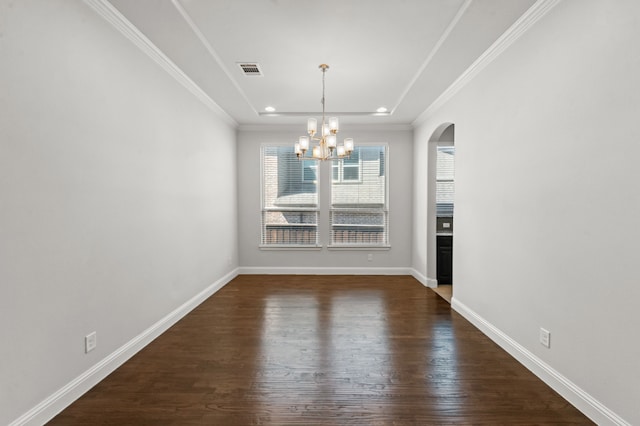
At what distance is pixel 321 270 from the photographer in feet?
19.7

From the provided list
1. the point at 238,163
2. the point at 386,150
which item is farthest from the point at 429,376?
the point at 238,163

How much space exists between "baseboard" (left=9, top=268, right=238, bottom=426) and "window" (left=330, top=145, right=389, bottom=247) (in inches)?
128

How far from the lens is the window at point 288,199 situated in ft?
19.8

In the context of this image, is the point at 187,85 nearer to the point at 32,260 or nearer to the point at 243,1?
the point at 243,1

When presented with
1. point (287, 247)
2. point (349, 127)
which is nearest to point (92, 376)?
point (287, 247)

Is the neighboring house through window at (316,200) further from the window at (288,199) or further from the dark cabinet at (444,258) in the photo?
the dark cabinet at (444,258)

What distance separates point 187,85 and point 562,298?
14.0ft

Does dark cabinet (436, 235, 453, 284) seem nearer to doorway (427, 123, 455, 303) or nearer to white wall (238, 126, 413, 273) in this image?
doorway (427, 123, 455, 303)

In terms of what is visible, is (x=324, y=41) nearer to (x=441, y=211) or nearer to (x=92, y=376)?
(x=92, y=376)

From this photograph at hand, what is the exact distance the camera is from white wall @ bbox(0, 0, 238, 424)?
5.65 feet

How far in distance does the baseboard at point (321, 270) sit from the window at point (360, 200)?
489 millimetres

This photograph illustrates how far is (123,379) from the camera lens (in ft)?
7.85

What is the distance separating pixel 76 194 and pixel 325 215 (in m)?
4.30

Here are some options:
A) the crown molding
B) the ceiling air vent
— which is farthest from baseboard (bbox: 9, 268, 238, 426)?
the crown molding
